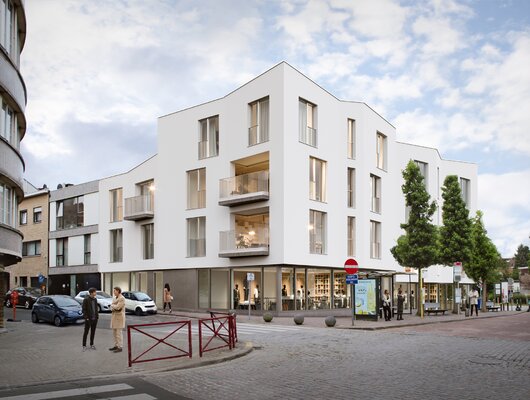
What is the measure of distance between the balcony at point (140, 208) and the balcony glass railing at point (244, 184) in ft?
25.5

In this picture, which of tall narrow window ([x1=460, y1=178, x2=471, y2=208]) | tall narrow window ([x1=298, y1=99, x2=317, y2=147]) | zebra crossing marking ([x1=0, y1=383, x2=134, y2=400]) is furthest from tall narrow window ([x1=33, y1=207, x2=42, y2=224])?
zebra crossing marking ([x1=0, y1=383, x2=134, y2=400])

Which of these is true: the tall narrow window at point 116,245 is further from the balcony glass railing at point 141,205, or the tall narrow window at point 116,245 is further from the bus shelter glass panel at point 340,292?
the bus shelter glass panel at point 340,292

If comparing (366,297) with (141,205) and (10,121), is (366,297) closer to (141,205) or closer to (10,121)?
(10,121)

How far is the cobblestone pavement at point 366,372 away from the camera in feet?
31.5

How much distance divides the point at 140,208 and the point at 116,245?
5.24 m

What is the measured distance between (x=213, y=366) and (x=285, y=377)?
2415mm

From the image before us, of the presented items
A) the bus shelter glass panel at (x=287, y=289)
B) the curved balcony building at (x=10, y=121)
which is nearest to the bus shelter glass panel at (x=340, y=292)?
the bus shelter glass panel at (x=287, y=289)

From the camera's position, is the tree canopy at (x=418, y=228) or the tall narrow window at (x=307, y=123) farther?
the tall narrow window at (x=307, y=123)

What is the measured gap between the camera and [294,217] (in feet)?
107

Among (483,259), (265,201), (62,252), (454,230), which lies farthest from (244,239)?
(62,252)

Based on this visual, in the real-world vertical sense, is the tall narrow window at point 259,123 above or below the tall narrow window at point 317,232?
above

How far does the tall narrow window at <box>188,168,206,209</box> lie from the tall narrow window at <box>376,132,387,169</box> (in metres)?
12.9

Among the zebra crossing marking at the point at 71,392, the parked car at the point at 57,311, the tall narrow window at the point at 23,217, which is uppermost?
the tall narrow window at the point at 23,217

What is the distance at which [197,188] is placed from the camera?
37844mm
